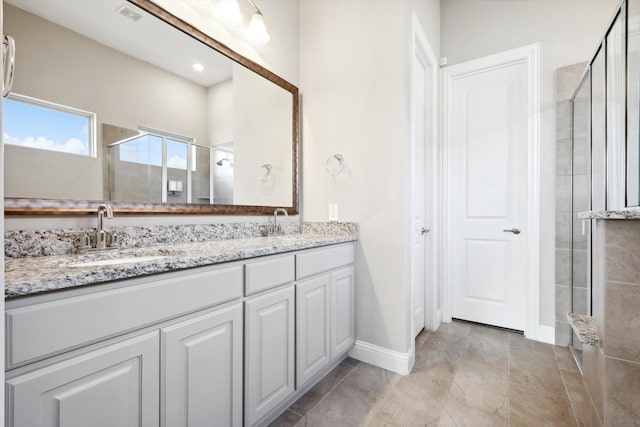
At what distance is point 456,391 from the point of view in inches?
69.1

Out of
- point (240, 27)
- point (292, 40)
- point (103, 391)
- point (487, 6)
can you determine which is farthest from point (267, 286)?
point (487, 6)

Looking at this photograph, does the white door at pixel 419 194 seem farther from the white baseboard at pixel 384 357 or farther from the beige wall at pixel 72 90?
the beige wall at pixel 72 90

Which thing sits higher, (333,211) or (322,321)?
(333,211)

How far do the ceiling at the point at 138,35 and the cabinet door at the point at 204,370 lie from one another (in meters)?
1.29

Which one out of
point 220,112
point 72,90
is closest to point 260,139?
point 220,112

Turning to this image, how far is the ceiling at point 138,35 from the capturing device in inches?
48.6

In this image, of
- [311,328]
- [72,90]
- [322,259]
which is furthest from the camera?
[322,259]

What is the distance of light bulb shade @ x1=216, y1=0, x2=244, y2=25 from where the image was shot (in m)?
1.80

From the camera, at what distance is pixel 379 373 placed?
1.96 metres

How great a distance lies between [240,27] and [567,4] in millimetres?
2520

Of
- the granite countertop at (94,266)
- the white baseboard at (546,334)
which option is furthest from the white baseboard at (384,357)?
the white baseboard at (546,334)

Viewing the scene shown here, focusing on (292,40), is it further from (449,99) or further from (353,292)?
(353,292)

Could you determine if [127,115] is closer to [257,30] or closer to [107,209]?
[107,209]

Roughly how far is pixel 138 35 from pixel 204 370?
155cm
